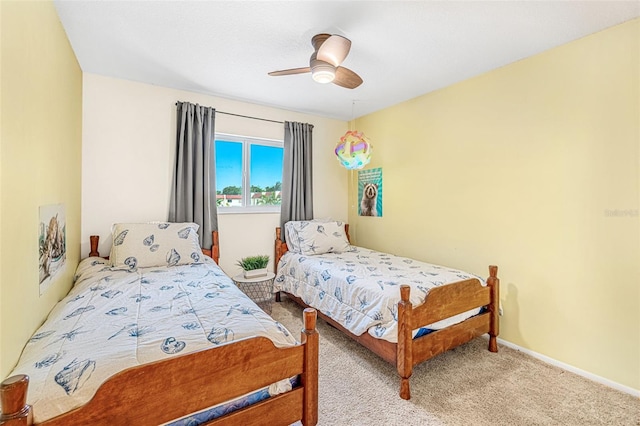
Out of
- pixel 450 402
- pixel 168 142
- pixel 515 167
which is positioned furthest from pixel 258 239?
pixel 515 167

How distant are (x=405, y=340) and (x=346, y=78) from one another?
1.90 m

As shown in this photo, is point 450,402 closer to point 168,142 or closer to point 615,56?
point 615,56

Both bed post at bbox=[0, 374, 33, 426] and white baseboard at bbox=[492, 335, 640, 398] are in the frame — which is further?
white baseboard at bbox=[492, 335, 640, 398]

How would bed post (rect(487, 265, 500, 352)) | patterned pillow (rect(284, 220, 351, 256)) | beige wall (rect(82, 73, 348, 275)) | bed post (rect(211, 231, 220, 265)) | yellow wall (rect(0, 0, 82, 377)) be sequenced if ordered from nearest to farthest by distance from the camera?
yellow wall (rect(0, 0, 82, 377)) < bed post (rect(487, 265, 500, 352)) < beige wall (rect(82, 73, 348, 275)) < bed post (rect(211, 231, 220, 265)) < patterned pillow (rect(284, 220, 351, 256))

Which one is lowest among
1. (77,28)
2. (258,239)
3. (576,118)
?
(258,239)

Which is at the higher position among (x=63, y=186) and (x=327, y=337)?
(x=63, y=186)

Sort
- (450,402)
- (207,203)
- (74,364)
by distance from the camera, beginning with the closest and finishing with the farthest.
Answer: (74,364) < (450,402) < (207,203)

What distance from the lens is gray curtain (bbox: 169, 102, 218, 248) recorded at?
2955 millimetres

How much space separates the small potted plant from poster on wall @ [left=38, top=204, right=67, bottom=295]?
1.52m

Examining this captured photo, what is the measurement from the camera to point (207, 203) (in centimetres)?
308

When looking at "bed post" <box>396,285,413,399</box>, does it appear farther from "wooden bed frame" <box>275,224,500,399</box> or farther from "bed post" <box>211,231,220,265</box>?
"bed post" <box>211,231,220,265</box>

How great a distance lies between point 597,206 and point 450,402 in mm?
1695

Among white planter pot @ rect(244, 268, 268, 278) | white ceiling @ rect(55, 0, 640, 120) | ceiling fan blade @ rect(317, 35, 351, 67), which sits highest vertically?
white ceiling @ rect(55, 0, 640, 120)

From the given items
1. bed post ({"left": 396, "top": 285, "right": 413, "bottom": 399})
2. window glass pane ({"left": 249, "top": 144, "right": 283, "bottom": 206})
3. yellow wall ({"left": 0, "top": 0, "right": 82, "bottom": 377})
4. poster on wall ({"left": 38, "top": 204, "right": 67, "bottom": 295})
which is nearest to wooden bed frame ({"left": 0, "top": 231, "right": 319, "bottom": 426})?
yellow wall ({"left": 0, "top": 0, "right": 82, "bottom": 377})
